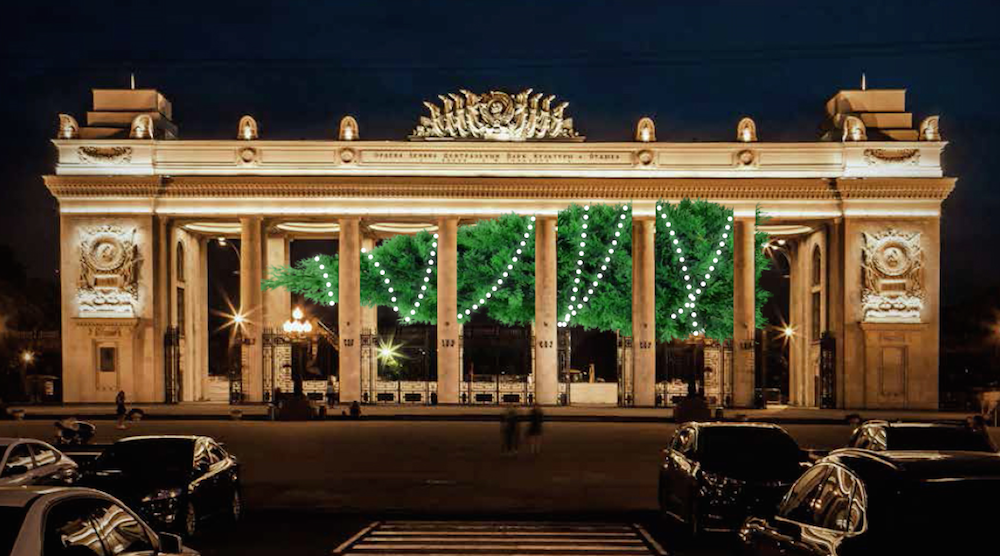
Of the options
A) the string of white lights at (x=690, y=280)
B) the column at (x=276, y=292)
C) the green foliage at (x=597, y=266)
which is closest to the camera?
the string of white lights at (x=690, y=280)

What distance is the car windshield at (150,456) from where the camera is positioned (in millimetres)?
16844

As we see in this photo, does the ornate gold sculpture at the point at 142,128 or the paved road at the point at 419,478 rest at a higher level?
the ornate gold sculpture at the point at 142,128

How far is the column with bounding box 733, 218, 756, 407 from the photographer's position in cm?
5566

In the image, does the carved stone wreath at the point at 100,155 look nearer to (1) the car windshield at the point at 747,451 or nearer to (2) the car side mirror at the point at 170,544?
(1) the car windshield at the point at 747,451

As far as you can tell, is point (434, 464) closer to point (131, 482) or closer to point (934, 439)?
point (131, 482)

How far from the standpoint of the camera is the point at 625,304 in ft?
190

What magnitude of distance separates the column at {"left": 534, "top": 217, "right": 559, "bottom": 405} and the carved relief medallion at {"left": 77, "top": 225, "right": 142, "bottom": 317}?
18036 mm

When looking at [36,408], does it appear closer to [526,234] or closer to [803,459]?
[526,234]

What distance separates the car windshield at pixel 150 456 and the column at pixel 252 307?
3865 centimetres

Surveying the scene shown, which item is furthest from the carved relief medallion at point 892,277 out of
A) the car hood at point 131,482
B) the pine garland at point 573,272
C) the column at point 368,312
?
the car hood at point 131,482

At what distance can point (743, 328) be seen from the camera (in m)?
55.9

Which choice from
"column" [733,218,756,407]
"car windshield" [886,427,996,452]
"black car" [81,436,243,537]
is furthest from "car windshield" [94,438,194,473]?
"column" [733,218,756,407]

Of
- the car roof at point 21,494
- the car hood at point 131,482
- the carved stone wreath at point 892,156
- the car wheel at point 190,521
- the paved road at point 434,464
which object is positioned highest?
the carved stone wreath at point 892,156

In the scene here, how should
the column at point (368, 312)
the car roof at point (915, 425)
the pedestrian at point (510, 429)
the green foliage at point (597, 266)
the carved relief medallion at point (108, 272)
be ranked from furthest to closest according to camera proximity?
the column at point (368, 312) → the green foliage at point (597, 266) → the carved relief medallion at point (108, 272) → the pedestrian at point (510, 429) → the car roof at point (915, 425)
